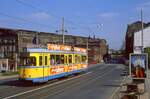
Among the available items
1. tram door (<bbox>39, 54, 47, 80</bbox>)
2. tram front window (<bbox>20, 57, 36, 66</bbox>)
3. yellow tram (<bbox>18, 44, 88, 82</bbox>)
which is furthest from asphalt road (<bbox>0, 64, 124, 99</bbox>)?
tram front window (<bbox>20, 57, 36, 66</bbox>)

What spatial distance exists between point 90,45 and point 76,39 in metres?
11.7

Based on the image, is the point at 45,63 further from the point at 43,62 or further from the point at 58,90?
the point at 58,90

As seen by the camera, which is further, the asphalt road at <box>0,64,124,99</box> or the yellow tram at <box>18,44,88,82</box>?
the yellow tram at <box>18,44,88,82</box>

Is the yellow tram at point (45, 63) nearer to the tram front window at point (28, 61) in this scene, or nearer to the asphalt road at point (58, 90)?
the tram front window at point (28, 61)

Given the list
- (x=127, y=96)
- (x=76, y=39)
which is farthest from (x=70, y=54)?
(x=76, y=39)

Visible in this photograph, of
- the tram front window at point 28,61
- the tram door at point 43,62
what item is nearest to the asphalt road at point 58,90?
the tram door at point 43,62

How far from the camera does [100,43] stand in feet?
470

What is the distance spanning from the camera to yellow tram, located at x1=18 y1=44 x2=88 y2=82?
2898cm

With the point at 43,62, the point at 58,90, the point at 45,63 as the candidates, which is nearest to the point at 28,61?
the point at 43,62

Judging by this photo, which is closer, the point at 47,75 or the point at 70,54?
the point at 47,75

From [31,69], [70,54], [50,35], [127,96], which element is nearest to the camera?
[127,96]

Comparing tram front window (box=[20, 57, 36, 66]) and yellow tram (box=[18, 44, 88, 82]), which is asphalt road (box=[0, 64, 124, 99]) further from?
tram front window (box=[20, 57, 36, 66])

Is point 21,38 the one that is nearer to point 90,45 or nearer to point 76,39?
point 76,39

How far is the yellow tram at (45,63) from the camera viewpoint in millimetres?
28984
